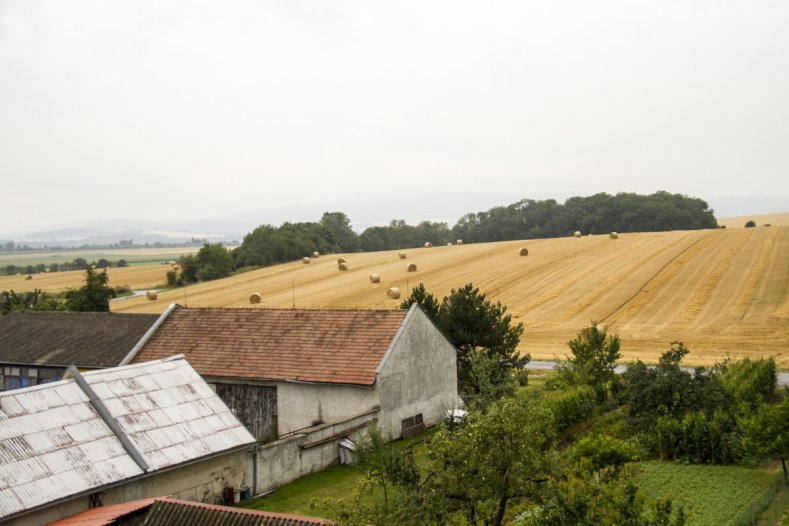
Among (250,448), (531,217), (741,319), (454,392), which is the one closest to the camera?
(250,448)

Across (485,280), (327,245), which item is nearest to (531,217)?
(327,245)

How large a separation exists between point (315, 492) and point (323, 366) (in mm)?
6081

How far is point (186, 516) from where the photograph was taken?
13891 millimetres

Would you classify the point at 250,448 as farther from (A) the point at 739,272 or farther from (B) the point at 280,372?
(A) the point at 739,272

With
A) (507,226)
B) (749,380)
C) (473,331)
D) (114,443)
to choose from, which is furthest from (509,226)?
(114,443)

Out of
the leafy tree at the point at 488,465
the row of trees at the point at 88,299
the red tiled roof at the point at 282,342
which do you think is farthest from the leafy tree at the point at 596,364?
the row of trees at the point at 88,299

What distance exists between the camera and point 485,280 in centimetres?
5806

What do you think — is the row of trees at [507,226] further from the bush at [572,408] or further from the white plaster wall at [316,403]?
the bush at [572,408]

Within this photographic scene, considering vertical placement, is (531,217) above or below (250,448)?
above

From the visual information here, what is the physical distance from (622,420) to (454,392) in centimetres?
629

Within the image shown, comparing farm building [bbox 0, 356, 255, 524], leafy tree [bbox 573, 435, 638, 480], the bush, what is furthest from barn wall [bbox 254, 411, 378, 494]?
leafy tree [bbox 573, 435, 638, 480]

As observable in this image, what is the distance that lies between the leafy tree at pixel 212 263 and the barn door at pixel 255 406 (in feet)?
175

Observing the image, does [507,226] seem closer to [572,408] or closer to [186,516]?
[572,408]

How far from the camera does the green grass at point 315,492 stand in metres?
18.7
